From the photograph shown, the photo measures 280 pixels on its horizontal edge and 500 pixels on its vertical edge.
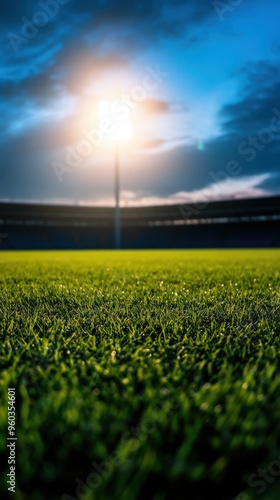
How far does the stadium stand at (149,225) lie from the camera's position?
42375 mm

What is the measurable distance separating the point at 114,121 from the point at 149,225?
20.2 meters

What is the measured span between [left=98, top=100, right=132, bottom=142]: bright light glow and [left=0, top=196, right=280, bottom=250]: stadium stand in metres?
15.6

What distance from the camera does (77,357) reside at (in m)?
1.48

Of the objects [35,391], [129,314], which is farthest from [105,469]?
[129,314]

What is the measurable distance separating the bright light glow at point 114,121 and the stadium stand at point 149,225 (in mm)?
15578

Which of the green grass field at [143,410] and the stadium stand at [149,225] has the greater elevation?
the stadium stand at [149,225]

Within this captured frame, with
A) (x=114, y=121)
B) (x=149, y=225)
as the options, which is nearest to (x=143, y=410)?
(x=114, y=121)

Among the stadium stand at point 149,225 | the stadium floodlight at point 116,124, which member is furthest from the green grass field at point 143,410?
the stadium stand at point 149,225

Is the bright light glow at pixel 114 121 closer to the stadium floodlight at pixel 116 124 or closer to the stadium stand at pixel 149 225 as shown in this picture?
the stadium floodlight at pixel 116 124

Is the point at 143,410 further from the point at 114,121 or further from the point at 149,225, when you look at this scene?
the point at 149,225

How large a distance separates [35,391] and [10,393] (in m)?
0.06

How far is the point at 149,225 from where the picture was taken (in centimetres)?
4878

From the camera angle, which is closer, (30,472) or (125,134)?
(30,472)

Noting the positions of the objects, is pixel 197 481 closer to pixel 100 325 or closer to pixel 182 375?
pixel 182 375
